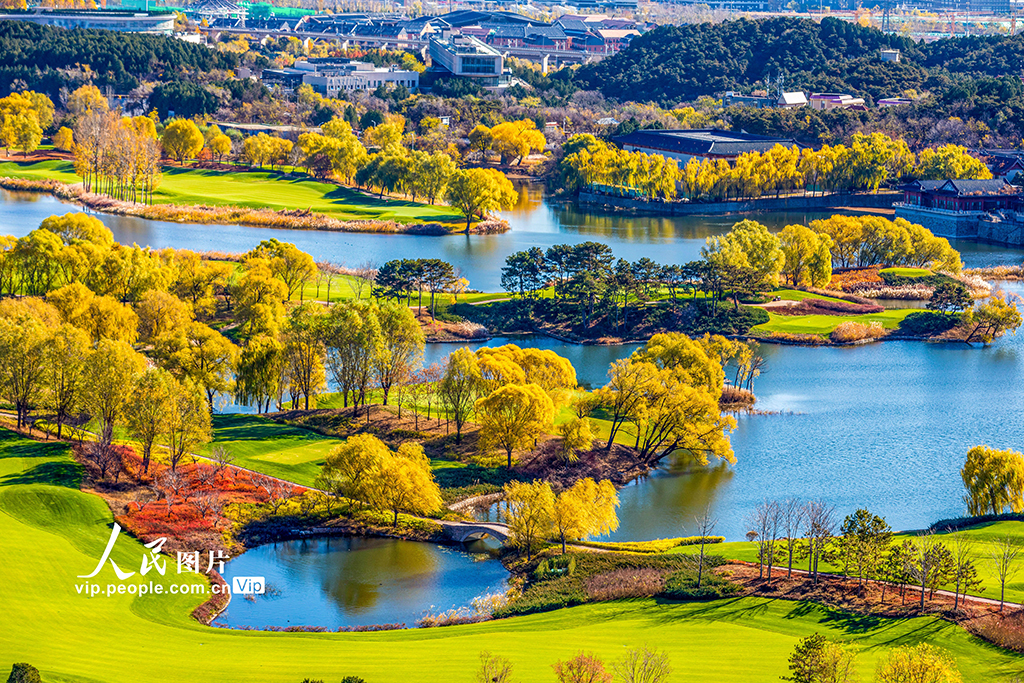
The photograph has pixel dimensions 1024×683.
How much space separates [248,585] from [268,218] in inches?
2436

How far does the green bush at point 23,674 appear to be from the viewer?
27067 mm

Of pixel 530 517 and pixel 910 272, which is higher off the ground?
pixel 910 272

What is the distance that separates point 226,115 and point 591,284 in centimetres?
8032

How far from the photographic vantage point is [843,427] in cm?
5162

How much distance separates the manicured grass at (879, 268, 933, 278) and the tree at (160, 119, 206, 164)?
63.9m

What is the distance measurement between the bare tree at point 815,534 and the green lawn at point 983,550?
53 cm

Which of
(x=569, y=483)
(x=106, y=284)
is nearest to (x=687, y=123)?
(x=106, y=284)

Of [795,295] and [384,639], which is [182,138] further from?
[384,639]

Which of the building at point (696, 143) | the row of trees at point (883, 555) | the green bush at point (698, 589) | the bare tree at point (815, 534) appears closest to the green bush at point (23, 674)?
the green bush at point (698, 589)

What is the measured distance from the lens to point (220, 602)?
34844 mm

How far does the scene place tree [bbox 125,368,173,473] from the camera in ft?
139

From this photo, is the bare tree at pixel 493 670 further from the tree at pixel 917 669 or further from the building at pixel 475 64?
the building at pixel 475 64

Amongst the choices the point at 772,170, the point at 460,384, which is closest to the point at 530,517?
the point at 460,384

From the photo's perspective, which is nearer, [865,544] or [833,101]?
[865,544]
